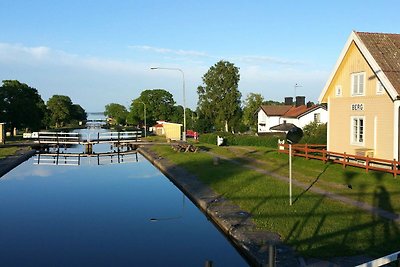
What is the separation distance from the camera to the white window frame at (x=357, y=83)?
24.9 meters

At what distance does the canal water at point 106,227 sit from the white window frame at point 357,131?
1114 centimetres

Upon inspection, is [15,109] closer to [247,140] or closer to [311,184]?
[247,140]

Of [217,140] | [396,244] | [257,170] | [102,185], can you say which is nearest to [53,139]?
[217,140]

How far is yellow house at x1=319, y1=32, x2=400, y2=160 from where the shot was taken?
22.4 metres

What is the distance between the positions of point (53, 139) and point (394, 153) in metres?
39.7

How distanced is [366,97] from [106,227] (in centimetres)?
1682

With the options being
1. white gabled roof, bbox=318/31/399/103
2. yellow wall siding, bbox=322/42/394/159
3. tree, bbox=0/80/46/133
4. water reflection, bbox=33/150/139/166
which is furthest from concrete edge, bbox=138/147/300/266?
tree, bbox=0/80/46/133

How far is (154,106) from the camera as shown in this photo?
98938 mm

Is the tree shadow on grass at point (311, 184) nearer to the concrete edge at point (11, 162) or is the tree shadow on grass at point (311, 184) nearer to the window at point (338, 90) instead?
the window at point (338, 90)

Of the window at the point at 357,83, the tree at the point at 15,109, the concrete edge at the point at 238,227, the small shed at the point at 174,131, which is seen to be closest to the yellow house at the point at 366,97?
the window at the point at 357,83

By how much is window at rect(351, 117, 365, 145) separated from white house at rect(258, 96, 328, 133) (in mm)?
30628

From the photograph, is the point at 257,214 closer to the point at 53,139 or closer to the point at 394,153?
the point at 394,153

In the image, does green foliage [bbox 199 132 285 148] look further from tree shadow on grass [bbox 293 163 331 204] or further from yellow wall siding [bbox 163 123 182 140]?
tree shadow on grass [bbox 293 163 331 204]

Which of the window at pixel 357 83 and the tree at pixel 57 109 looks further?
the tree at pixel 57 109
